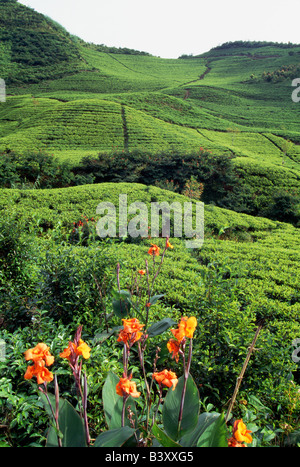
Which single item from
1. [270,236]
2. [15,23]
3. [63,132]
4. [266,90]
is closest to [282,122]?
[266,90]

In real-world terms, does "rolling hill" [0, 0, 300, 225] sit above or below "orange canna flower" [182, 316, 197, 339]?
above

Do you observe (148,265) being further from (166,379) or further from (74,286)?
(166,379)

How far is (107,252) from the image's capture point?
3.12 metres

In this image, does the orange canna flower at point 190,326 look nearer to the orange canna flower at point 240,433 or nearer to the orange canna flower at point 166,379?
the orange canna flower at point 166,379

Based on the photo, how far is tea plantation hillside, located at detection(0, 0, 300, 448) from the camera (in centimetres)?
167

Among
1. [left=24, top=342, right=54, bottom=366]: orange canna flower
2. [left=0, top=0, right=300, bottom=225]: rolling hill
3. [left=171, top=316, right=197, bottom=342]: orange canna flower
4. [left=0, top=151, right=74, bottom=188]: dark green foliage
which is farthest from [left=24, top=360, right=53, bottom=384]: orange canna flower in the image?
[left=0, top=0, right=300, bottom=225]: rolling hill

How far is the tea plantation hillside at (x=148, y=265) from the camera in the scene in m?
1.67

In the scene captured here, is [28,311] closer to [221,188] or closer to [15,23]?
[221,188]

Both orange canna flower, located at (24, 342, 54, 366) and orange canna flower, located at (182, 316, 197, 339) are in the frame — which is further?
orange canna flower, located at (182, 316, 197, 339)

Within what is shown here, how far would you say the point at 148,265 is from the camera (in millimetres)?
5172

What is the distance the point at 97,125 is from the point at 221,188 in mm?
15624

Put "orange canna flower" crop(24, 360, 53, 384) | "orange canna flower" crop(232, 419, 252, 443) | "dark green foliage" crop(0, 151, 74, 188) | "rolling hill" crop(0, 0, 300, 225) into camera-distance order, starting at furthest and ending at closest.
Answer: "rolling hill" crop(0, 0, 300, 225), "dark green foliage" crop(0, 151, 74, 188), "orange canna flower" crop(24, 360, 53, 384), "orange canna flower" crop(232, 419, 252, 443)

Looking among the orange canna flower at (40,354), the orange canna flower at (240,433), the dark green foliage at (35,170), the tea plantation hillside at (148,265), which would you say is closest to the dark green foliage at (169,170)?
the tea plantation hillside at (148,265)

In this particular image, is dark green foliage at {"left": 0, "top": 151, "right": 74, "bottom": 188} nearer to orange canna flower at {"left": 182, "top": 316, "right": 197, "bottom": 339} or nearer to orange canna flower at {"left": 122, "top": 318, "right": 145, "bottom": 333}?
orange canna flower at {"left": 122, "top": 318, "right": 145, "bottom": 333}
